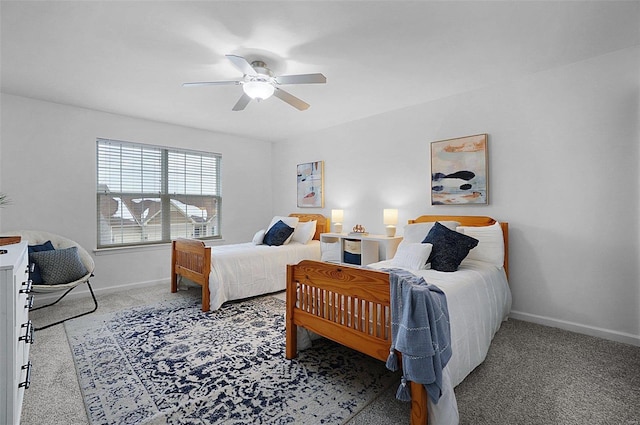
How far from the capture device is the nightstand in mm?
3910

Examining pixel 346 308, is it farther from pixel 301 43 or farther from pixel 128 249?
pixel 128 249

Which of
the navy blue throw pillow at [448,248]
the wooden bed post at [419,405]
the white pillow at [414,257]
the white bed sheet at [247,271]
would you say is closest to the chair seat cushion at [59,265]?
the white bed sheet at [247,271]

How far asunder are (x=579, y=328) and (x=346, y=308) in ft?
7.64

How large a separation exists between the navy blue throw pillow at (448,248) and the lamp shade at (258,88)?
6.44 feet

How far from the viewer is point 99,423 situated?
1612mm

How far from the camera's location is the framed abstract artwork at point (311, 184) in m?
4.98

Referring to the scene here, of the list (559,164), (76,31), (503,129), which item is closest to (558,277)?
(559,164)

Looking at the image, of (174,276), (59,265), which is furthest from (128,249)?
(59,265)

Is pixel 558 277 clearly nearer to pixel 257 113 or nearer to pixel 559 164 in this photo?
pixel 559 164

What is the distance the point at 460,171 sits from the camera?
11.1 ft

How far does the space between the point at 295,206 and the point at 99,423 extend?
411 cm

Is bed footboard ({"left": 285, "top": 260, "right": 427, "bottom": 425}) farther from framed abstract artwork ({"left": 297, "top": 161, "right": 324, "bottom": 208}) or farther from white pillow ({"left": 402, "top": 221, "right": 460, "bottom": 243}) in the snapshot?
framed abstract artwork ({"left": 297, "top": 161, "right": 324, "bottom": 208})

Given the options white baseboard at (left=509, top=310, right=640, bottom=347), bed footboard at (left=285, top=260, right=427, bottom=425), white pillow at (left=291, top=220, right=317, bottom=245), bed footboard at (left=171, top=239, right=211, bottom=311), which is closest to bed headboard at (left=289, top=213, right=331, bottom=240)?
white pillow at (left=291, top=220, right=317, bottom=245)

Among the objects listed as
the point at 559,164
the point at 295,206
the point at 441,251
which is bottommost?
the point at 441,251
